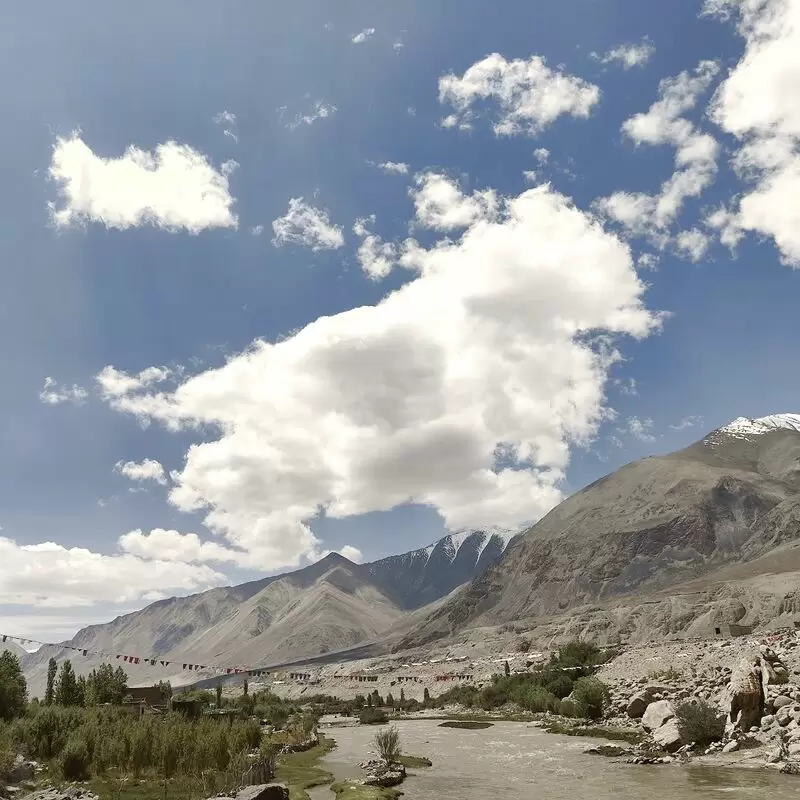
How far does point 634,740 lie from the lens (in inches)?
1444

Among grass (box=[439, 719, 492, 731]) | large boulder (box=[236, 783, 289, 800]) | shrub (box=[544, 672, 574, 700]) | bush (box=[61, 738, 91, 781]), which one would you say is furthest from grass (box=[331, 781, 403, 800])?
shrub (box=[544, 672, 574, 700])

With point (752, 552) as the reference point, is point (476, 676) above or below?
below

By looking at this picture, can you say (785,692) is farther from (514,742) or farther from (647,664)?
(647,664)

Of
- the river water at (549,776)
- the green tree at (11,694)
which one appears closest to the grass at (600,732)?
the river water at (549,776)

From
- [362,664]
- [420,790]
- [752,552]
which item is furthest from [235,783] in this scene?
[752,552]

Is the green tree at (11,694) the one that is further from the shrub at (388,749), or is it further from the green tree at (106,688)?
the shrub at (388,749)

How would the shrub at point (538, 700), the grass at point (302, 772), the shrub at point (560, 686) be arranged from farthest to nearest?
the shrub at point (560, 686) → the shrub at point (538, 700) → the grass at point (302, 772)

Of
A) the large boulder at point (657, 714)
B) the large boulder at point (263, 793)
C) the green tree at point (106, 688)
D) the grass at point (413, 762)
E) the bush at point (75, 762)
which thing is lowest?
the grass at point (413, 762)

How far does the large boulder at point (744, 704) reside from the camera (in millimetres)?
32469

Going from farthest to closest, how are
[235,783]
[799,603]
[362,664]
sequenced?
[362,664] < [799,603] < [235,783]

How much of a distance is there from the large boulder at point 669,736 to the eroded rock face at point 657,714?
158 centimetres

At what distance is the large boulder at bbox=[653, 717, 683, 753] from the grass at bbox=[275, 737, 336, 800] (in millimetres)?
16253

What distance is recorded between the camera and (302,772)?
33.9m

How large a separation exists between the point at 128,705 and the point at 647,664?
46170 millimetres
